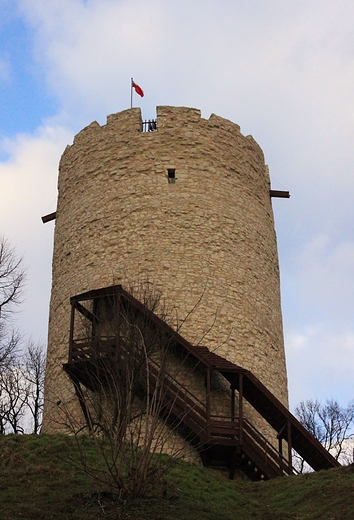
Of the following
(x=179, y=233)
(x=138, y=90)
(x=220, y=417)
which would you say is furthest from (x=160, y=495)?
(x=138, y=90)

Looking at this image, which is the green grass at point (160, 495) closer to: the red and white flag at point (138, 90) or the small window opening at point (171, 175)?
the small window opening at point (171, 175)

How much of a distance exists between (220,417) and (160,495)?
5.03 m

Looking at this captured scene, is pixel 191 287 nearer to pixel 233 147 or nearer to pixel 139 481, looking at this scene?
pixel 233 147

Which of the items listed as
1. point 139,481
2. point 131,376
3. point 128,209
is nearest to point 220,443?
point 131,376

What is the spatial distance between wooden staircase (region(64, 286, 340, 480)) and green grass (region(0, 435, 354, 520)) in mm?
939

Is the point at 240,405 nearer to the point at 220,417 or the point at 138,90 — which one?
the point at 220,417

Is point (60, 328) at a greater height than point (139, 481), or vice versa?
point (60, 328)

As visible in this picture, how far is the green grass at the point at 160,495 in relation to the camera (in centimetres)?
1241

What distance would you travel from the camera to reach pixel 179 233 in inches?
835

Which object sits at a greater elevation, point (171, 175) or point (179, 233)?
point (171, 175)

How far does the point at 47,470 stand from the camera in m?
14.7

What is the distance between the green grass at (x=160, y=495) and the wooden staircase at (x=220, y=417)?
3.08 feet

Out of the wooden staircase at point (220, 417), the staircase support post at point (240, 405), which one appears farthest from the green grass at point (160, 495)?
the staircase support post at point (240, 405)

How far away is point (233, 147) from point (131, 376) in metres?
10.4
